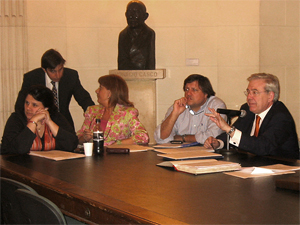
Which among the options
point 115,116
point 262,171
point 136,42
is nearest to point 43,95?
point 115,116

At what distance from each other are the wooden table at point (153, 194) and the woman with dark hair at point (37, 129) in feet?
1.50

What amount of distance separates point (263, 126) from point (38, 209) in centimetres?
169

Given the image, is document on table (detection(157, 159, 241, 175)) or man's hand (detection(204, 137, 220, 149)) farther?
man's hand (detection(204, 137, 220, 149))

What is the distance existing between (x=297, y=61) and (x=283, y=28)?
574 mm

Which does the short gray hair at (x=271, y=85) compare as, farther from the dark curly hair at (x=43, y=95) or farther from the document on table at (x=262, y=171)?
the dark curly hair at (x=43, y=95)

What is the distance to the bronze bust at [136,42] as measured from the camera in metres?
4.30

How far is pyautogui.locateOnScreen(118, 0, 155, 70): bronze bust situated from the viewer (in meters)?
4.30

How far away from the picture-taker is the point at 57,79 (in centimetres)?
372

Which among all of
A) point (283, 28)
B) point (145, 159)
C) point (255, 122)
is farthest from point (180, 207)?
point (283, 28)

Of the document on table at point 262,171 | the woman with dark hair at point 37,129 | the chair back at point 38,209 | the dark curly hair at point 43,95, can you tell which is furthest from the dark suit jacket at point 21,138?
the document on table at point 262,171

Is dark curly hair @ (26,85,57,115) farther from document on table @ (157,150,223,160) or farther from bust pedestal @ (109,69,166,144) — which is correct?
bust pedestal @ (109,69,166,144)

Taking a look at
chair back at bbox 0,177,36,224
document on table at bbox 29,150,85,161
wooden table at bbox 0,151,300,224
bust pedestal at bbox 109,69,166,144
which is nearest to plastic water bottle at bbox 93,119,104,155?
document on table at bbox 29,150,85,161

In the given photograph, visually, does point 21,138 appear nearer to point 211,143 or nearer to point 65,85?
point 211,143

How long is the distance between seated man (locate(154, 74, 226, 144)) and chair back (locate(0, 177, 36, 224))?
1.79m
